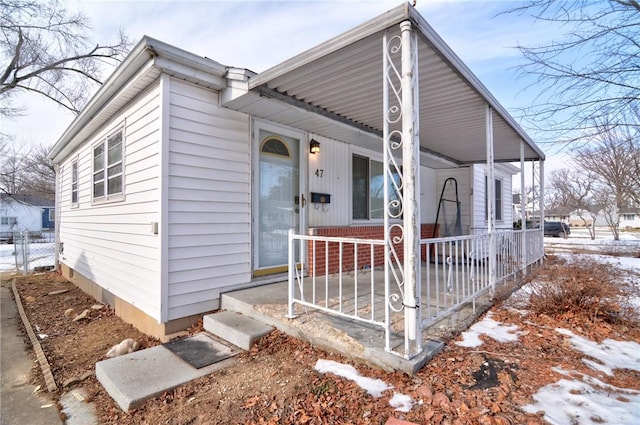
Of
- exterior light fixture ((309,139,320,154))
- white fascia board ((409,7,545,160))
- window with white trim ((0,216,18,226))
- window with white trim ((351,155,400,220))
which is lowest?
window with white trim ((0,216,18,226))

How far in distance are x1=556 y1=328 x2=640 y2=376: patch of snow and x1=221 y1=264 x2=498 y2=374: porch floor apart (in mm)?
891

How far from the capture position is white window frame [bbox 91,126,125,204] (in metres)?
4.74

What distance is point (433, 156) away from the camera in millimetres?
7059

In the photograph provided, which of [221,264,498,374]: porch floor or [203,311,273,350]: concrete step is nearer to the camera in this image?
[221,264,498,374]: porch floor

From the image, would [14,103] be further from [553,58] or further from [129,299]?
[553,58]

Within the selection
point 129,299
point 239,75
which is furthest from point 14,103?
point 239,75

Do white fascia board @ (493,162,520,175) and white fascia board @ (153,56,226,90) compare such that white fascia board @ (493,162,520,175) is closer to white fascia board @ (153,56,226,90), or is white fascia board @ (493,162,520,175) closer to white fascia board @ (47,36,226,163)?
white fascia board @ (153,56,226,90)

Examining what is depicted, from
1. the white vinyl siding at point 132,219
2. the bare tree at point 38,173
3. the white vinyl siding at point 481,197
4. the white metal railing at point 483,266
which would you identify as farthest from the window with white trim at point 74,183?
the bare tree at point 38,173

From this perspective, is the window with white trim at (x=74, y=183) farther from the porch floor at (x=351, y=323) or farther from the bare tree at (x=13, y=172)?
the bare tree at (x=13, y=172)

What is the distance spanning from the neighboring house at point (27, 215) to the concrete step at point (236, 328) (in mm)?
29522

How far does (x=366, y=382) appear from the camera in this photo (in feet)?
7.22

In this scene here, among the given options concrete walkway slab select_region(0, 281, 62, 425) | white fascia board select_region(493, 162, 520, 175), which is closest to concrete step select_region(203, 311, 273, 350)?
concrete walkway slab select_region(0, 281, 62, 425)

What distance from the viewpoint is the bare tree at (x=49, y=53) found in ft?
31.9

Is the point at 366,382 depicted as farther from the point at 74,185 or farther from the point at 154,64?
the point at 74,185
